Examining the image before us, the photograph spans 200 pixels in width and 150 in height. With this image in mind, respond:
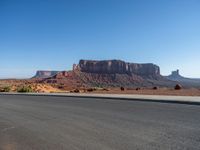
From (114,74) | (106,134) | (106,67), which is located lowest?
(106,134)

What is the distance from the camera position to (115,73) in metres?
151

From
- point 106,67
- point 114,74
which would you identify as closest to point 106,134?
point 114,74

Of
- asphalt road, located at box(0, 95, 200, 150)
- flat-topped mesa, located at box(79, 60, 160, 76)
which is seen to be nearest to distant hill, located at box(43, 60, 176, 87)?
flat-topped mesa, located at box(79, 60, 160, 76)

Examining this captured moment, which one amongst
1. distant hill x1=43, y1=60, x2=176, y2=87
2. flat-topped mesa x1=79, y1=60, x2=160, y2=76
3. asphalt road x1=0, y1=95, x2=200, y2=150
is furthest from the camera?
flat-topped mesa x1=79, y1=60, x2=160, y2=76

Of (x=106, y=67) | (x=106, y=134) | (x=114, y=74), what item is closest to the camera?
(x=106, y=134)

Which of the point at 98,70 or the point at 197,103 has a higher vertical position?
the point at 98,70

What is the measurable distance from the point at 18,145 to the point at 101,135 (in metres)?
2.38

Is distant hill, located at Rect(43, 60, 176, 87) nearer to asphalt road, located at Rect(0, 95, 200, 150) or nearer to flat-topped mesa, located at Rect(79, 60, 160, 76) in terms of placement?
flat-topped mesa, located at Rect(79, 60, 160, 76)

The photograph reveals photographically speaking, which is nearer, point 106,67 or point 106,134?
point 106,134

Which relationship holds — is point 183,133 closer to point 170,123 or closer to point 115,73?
point 170,123

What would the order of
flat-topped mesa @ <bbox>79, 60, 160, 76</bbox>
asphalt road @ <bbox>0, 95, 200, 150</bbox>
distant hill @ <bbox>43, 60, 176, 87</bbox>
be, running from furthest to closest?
flat-topped mesa @ <bbox>79, 60, 160, 76</bbox>, distant hill @ <bbox>43, 60, 176, 87</bbox>, asphalt road @ <bbox>0, 95, 200, 150</bbox>

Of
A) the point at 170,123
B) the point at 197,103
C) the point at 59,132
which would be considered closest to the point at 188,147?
the point at 170,123

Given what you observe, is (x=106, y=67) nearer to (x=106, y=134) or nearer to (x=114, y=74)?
(x=114, y=74)

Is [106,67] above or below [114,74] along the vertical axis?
above
